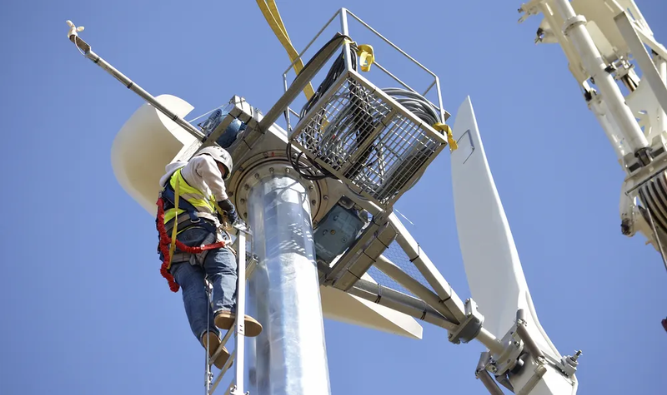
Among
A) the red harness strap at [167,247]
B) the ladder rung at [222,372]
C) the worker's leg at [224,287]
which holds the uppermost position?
the red harness strap at [167,247]

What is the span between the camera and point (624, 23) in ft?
43.4

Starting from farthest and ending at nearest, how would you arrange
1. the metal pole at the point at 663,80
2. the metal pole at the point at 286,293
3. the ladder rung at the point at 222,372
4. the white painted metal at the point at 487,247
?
1. the metal pole at the point at 663,80
2. the white painted metal at the point at 487,247
3. the metal pole at the point at 286,293
4. the ladder rung at the point at 222,372

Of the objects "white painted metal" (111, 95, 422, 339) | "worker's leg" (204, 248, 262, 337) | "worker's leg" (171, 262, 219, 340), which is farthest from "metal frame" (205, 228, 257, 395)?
"white painted metal" (111, 95, 422, 339)

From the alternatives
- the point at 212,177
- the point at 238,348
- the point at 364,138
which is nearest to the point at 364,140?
the point at 364,138

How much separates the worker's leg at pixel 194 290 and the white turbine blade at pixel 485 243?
504 cm

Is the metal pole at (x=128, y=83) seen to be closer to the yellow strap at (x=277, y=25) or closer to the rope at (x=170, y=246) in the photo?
the rope at (x=170, y=246)

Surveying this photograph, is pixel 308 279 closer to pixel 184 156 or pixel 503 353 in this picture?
pixel 184 156

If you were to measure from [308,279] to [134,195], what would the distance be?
13.7ft

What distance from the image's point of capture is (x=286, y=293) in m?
8.97

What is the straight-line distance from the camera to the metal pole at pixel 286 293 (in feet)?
26.8

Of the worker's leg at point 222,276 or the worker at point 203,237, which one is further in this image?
the worker at point 203,237

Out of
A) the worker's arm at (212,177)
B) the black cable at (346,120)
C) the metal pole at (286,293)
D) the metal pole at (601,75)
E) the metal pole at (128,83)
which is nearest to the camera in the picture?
the metal pole at (286,293)

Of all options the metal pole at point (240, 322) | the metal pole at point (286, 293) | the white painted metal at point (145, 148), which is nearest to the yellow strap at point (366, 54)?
the metal pole at point (286, 293)

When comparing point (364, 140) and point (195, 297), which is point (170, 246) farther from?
point (364, 140)
